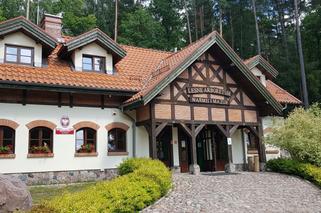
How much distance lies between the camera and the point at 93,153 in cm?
1572

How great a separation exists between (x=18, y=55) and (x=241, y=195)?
10738 millimetres

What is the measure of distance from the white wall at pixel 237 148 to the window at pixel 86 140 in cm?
842

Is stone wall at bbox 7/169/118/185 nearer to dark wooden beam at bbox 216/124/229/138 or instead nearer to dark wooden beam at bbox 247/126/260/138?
dark wooden beam at bbox 216/124/229/138

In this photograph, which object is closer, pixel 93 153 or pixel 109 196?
pixel 109 196

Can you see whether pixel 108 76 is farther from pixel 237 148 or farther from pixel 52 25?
pixel 237 148

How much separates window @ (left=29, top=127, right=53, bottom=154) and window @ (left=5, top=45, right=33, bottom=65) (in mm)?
3026

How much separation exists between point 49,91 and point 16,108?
1.48 meters

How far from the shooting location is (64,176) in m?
14.9

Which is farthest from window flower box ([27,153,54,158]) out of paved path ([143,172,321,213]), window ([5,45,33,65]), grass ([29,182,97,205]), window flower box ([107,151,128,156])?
paved path ([143,172,321,213])

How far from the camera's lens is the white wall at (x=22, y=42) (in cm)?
1490

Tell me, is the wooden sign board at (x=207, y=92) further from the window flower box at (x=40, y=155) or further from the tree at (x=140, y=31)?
the tree at (x=140, y=31)

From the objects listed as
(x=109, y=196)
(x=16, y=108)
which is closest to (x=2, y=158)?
(x=16, y=108)

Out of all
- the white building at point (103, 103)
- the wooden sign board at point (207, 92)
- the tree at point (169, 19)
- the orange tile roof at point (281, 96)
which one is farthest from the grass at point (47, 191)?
the tree at point (169, 19)

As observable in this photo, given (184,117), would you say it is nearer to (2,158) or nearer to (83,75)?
(83,75)
